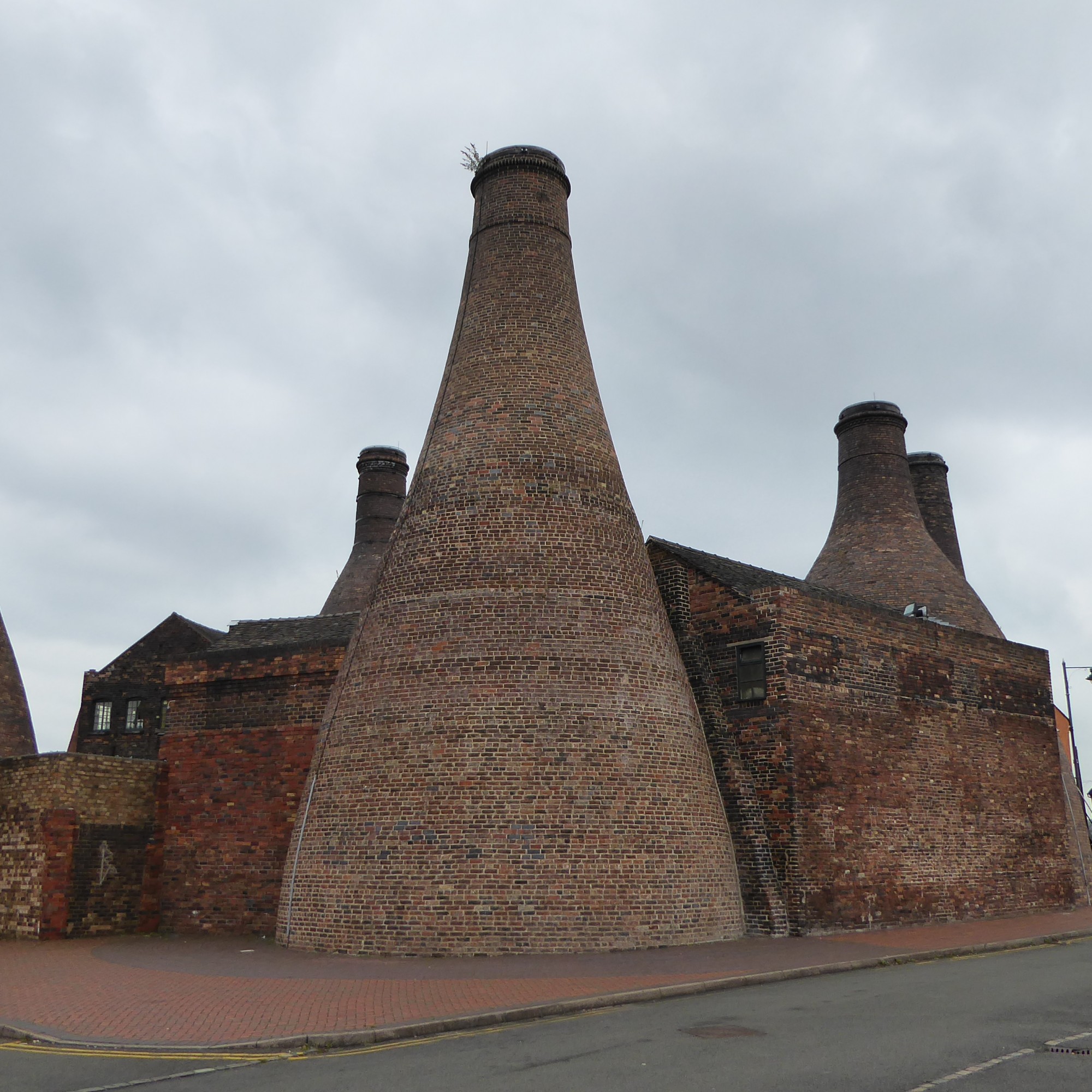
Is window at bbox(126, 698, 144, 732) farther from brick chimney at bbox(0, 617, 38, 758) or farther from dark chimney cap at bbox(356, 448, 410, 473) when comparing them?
dark chimney cap at bbox(356, 448, 410, 473)

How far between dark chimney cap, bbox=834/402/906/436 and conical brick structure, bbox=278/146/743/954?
15079 millimetres

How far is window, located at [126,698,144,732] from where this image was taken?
Result: 2631 cm

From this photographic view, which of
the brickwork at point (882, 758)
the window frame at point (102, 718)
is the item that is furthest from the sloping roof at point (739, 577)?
the window frame at point (102, 718)

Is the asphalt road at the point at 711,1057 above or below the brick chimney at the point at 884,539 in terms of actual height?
below

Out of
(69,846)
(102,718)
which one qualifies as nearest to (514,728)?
(69,846)

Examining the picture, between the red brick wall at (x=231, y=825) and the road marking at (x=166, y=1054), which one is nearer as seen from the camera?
the road marking at (x=166, y=1054)

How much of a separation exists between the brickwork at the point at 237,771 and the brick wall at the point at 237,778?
2 cm

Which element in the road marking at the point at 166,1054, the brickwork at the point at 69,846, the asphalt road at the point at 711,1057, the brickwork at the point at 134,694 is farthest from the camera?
the brickwork at the point at 134,694

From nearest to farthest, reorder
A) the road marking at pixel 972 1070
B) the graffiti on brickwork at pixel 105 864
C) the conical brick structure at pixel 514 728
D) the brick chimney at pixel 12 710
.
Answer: the road marking at pixel 972 1070 < the conical brick structure at pixel 514 728 < the graffiti on brickwork at pixel 105 864 < the brick chimney at pixel 12 710

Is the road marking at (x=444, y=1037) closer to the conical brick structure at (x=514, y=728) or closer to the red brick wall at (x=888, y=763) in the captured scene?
the conical brick structure at (x=514, y=728)

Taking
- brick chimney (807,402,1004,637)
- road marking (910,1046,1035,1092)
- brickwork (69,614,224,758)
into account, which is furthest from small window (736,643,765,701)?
brickwork (69,614,224,758)

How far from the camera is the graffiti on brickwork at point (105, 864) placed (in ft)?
54.1

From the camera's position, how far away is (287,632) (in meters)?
20.3

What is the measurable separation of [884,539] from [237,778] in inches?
701
